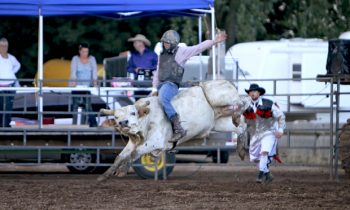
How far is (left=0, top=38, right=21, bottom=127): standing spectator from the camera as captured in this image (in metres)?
17.7

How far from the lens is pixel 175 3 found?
59.0ft

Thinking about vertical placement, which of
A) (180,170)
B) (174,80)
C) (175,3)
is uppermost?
(175,3)

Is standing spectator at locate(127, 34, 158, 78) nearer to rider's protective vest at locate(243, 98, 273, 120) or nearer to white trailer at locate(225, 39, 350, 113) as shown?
rider's protective vest at locate(243, 98, 273, 120)

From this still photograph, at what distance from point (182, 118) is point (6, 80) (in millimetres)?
3904

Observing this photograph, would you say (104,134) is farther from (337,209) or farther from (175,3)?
(337,209)

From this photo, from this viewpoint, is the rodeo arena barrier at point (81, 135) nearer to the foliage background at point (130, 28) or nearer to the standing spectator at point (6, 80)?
the standing spectator at point (6, 80)

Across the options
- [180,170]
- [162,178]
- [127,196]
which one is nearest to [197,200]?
[127,196]

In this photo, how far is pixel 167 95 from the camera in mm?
14914

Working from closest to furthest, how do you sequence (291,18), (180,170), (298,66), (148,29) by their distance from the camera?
1. (180,170)
2. (298,66)
3. (148,29)
4. (291,18)

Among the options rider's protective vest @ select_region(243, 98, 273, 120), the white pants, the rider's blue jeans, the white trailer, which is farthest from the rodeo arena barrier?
the white trailer

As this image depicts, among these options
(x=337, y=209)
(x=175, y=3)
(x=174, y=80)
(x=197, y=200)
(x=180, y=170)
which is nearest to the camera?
(x=337, y=209)

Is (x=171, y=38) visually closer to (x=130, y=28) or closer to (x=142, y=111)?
(x=142, y=111)

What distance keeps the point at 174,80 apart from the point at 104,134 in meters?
3.48

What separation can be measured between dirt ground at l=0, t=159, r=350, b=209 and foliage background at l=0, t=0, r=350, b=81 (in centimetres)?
716
